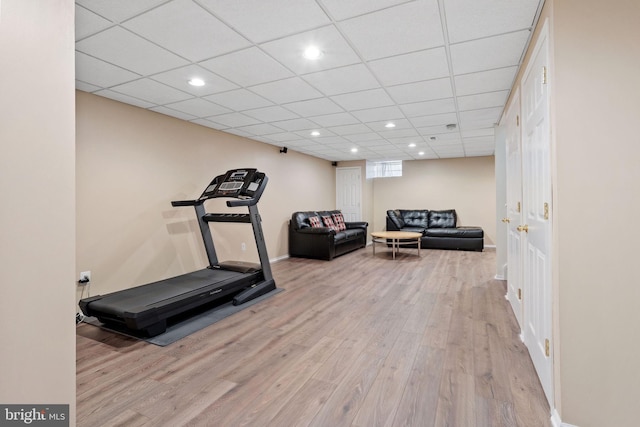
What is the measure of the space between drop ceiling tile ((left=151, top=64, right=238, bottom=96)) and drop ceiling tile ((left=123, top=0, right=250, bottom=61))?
0.28 meters

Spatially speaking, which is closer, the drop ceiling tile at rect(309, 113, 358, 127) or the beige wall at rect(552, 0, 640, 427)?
the beige wall at rect(552, 0, 640, 427)

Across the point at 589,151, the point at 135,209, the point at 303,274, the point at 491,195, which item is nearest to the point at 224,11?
the point at 589,151

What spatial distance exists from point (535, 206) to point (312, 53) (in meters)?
1.93

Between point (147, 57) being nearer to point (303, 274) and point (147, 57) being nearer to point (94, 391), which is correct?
point (94, 391)

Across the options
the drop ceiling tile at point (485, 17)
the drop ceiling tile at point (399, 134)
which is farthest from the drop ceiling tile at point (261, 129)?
the drop ceiling tile at point (485, 17)

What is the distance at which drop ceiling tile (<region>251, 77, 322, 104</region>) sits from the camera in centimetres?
289

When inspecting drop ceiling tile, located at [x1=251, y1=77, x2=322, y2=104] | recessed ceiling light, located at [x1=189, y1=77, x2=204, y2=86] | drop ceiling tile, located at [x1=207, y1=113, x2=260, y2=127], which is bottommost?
recessed ceiling light, located at [x1=189, y1=77, x2=204, y2=86]

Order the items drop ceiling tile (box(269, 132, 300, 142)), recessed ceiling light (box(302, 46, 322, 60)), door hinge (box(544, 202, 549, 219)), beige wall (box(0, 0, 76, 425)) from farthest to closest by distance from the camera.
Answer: drop ceiling tile (box(269, 132, 300, 142)) → recessed ceiling light (box(302, 46, 322, 60)) → door hinge (box(544, 202, 549, 219)) → beige wall (box(0, 0, 76, 425))

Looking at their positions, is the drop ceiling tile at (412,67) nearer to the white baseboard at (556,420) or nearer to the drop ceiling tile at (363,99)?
the drop ceiling tile at (363,99)

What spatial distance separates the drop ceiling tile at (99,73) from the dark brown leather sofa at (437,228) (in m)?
6.41

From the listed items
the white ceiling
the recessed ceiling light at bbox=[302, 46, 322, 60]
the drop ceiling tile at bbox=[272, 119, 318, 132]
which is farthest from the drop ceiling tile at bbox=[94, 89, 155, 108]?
the recessed ceiling light at bbox=[302, 46, 322, 60]

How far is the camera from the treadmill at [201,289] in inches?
103

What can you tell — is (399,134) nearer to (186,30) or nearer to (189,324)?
(186,30)

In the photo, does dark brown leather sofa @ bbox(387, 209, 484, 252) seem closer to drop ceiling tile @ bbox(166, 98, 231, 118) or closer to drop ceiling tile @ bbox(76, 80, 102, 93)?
drop ceiling tile @ bbox(166, 98, 231, 118)
